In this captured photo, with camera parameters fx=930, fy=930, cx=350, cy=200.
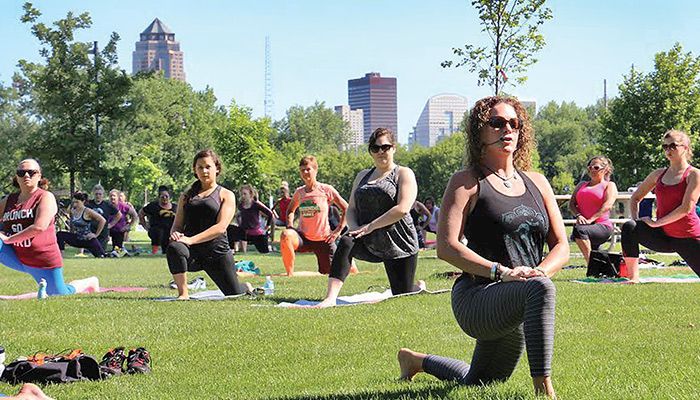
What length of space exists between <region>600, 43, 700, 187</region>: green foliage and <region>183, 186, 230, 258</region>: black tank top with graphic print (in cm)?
3631

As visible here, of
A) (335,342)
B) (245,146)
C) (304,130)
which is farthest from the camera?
(304,130)

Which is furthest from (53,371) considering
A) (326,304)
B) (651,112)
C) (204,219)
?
(651,112)

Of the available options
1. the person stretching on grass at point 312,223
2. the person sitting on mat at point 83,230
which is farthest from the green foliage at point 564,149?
the person stretching on grass at point 312,223

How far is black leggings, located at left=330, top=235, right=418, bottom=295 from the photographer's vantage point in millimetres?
10539

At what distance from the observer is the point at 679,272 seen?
48.6ft

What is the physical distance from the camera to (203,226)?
1124cm

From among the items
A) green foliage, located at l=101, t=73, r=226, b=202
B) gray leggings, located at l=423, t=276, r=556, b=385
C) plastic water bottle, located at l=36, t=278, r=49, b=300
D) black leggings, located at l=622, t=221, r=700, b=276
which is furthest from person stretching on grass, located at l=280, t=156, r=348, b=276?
green foliage, located at l=101, t=73, r=226, b=202

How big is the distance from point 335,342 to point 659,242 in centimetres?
500

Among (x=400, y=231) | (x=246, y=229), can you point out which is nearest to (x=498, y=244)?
(x=400, y=231)

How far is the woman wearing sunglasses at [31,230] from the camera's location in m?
11.5

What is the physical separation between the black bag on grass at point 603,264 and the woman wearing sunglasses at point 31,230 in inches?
297

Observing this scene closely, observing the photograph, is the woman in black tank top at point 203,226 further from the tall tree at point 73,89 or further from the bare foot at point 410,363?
the tall tree at point 73,89

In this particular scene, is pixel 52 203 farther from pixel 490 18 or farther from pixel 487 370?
pixel 490 18

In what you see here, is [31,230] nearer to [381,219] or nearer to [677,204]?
[381,219]
